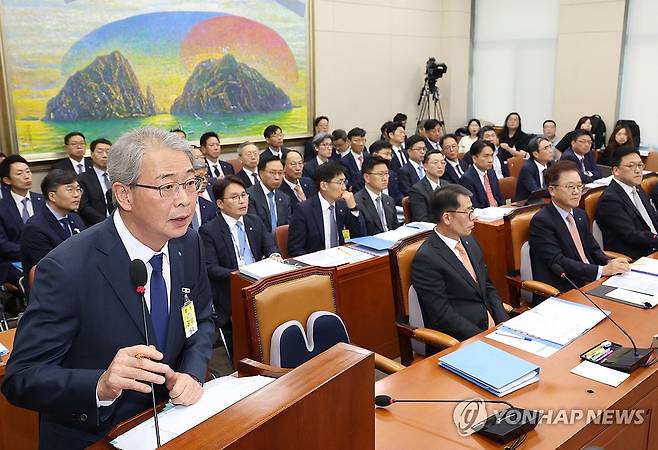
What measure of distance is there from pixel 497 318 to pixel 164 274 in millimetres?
2014

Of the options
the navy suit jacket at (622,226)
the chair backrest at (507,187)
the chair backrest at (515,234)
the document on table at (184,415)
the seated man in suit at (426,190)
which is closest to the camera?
the document on table at (184,415)

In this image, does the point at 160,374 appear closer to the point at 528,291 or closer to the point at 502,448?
the point at 502,448

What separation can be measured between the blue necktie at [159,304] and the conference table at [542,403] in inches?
27.0

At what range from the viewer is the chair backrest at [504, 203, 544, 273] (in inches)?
141

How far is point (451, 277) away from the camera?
2842mm

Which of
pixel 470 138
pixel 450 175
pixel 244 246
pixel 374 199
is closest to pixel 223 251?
pixel 244 246

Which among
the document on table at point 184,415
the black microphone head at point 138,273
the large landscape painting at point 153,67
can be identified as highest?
the large landscape painting at point 153,67

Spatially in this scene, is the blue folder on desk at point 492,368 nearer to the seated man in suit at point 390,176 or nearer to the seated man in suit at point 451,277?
the seated man in suit at point 451,277

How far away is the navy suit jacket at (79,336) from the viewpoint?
1.37 metres

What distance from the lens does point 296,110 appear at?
8.46 m

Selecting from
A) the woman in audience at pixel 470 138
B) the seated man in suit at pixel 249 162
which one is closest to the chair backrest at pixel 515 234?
the seated man in suit at pixel 249 162

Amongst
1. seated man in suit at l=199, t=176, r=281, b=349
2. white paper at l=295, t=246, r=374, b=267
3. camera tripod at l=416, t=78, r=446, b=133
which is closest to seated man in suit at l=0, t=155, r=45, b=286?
seated man in suit at l=199, t=176, r=281, b=349

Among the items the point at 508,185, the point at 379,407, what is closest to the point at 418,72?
the point at 508,185

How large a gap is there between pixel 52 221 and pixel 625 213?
405 cm
